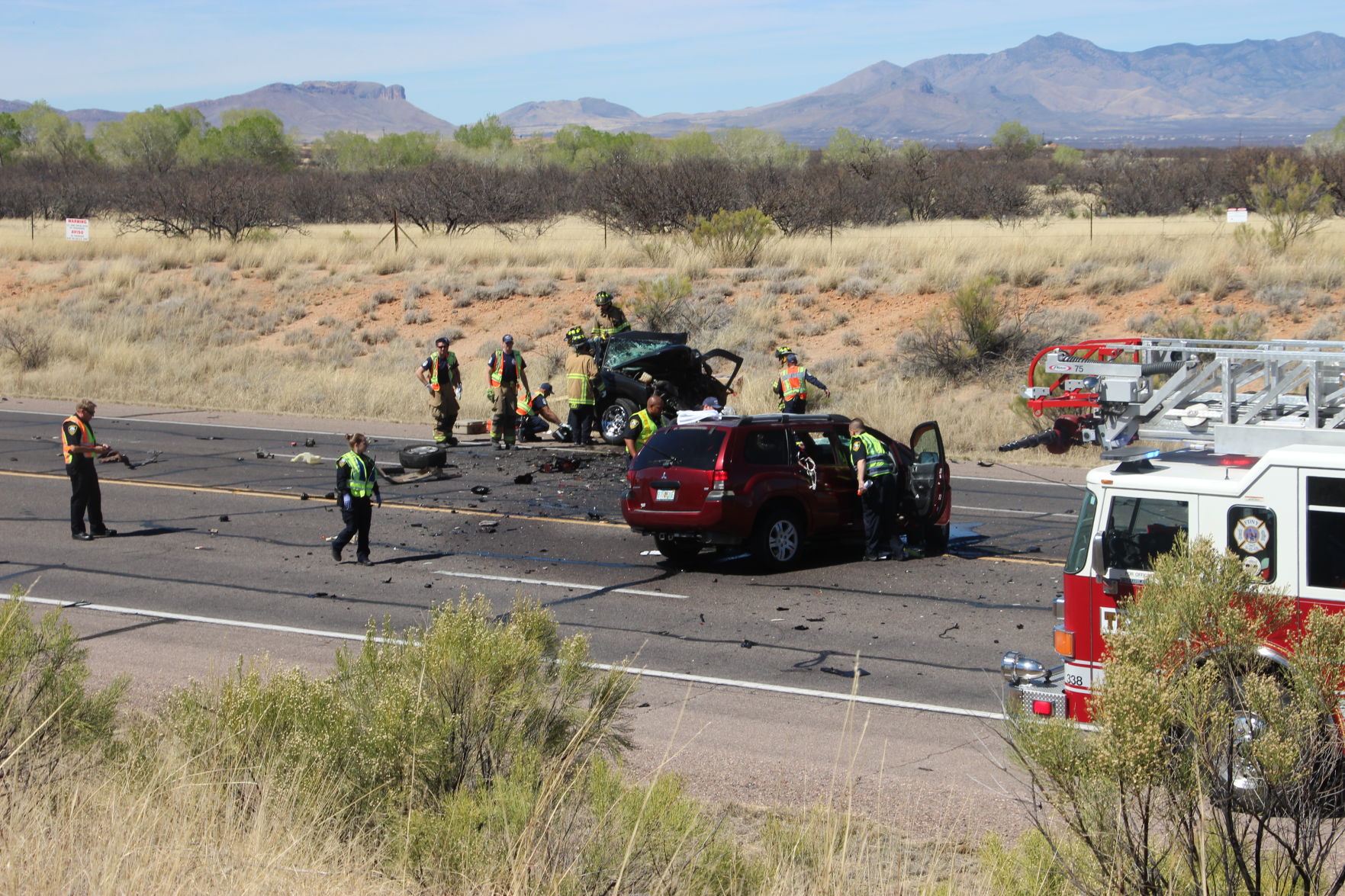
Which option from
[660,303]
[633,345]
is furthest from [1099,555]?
[660,303]

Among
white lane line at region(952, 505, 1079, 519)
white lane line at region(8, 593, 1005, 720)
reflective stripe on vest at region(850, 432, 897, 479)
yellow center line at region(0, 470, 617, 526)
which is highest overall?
reflective stripe on vest at region(850, 432, 897, 479)

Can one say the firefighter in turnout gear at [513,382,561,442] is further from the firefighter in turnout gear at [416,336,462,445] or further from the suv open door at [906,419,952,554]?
the suv open door at [906,419,952,554]

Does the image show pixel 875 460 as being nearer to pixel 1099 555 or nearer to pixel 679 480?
pixel 679 480

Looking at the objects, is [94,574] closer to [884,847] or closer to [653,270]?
[884,847]

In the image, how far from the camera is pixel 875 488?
13.1m

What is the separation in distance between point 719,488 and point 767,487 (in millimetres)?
543

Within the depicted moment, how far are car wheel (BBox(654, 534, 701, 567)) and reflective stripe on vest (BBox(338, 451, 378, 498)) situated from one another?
9.89ft

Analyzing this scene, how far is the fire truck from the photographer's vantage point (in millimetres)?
6859

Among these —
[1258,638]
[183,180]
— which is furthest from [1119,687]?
[183,180]

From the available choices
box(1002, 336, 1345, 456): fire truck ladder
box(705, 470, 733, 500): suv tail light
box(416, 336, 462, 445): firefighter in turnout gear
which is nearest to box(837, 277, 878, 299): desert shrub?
box(416, 336, 462, 445): firefighter in turnout gear

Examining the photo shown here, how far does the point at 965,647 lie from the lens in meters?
10.2

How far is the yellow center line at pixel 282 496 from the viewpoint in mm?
15492

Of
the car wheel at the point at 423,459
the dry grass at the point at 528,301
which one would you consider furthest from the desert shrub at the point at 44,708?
the dry grass at the point at 528,301

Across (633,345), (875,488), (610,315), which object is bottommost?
(875,488)
